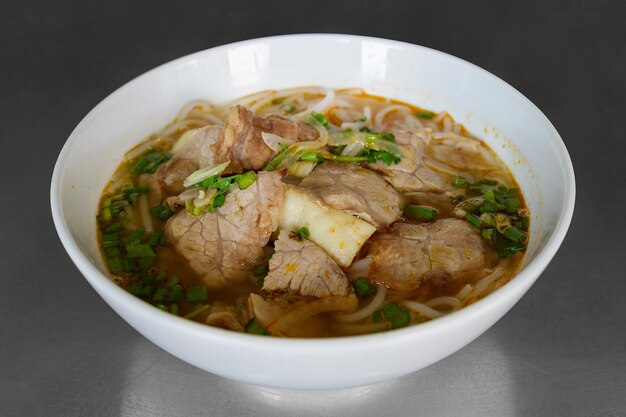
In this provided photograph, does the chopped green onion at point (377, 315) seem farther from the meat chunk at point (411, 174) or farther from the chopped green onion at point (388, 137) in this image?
the chopped green onion at point (388, 137)

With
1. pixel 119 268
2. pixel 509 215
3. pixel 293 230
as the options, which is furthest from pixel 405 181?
pixel 119 268

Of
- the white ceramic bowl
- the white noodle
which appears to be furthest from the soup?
the white noodle

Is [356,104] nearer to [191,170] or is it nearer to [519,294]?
[191,170]

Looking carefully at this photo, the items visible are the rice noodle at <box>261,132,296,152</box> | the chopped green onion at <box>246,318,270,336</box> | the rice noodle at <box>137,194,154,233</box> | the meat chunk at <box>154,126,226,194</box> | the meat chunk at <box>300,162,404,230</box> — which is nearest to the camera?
the chopped green onion at <box>246,318,270,336</box>

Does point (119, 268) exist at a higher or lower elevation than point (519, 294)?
lower

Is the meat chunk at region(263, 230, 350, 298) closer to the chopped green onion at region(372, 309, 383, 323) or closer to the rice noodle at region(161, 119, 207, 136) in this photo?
the chopped green onion at region(372, 309, 383, 323)
